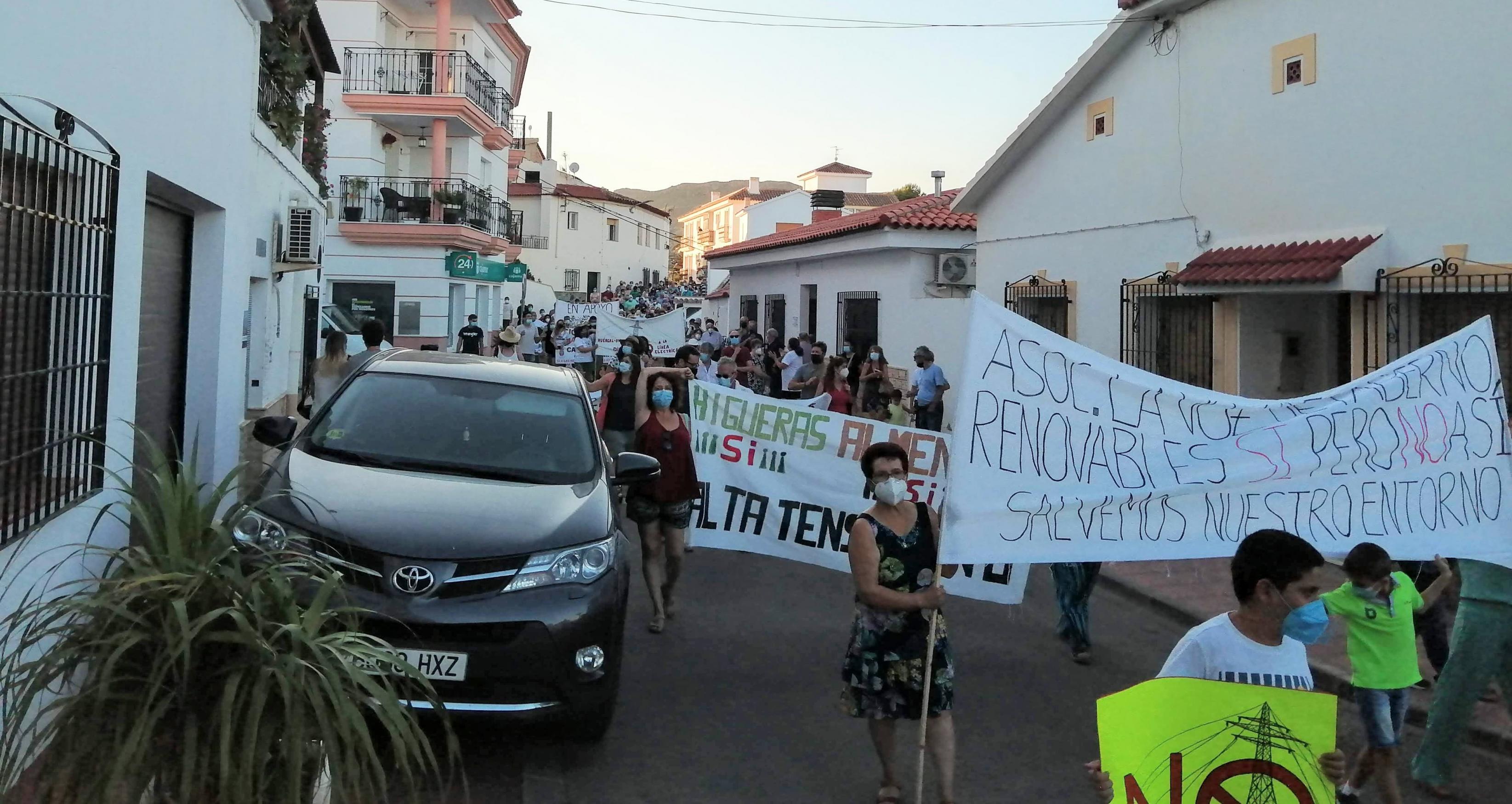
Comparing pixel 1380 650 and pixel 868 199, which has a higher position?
pixel 868 199

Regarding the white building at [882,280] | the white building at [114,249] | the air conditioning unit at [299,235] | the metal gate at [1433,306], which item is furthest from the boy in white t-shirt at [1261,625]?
the white building at [882,280]

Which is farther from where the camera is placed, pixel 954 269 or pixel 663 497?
pixel 954 269

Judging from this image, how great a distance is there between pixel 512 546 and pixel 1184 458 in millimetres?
2836

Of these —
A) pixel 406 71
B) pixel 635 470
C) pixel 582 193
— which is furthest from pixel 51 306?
pixel 582 193

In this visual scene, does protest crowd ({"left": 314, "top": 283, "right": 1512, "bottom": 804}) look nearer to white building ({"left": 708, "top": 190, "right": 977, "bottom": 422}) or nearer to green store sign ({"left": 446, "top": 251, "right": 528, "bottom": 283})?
white building ({"left": 708, "top": 190, "right": 977, "bottom": 422})

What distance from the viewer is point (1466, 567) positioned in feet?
18.5

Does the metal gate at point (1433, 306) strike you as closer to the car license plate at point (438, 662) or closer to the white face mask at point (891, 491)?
the white face mask at point (891, 491)

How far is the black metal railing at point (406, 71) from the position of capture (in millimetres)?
33812

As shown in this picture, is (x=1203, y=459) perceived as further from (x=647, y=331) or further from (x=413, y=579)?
(x=647, y=331)

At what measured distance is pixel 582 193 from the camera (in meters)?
74.1

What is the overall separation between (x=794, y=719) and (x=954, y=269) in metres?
16.7

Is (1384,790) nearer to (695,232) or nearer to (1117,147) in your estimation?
(1117,147)

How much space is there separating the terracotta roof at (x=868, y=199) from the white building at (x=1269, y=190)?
57.0m

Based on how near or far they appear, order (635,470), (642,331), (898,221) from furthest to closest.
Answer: (642,331), (898,221), (635,470)
